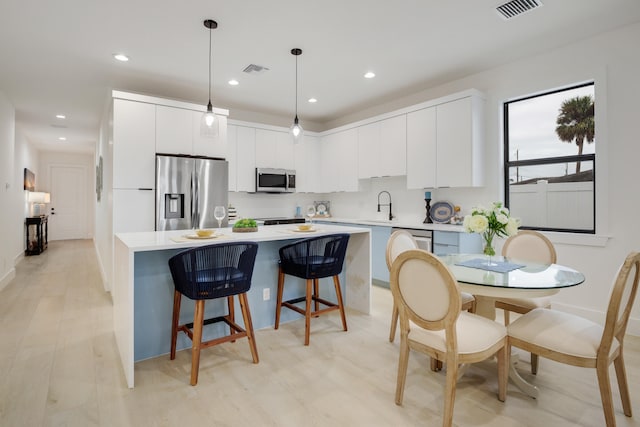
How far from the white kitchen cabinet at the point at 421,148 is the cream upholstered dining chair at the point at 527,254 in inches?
62.6

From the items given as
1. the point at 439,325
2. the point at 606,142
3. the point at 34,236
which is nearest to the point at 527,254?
the point at 606,142

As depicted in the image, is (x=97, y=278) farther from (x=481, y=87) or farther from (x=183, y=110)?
(x=481, y=87)

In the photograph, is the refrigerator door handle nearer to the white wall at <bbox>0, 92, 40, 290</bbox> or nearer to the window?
the white wall at <bbox>0, 92, 40, 290</bbox>

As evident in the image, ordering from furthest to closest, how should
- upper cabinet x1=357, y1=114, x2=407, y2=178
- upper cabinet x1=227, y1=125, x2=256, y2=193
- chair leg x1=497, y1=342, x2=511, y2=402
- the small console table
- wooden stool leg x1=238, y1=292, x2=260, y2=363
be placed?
the small console table < upper cabinet x1=227, y1=125, x2=256, y2=193 < upper cabinet x1=357, y1=114, x2=407, y2=178 < wooden stool leg x1=238, y1=292, x2=260, y2=363 < chair leg x1=497, y1=342, x2=511, y2=402

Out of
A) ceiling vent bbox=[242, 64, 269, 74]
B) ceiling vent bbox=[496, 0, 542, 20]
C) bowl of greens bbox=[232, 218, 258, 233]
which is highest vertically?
ceiling vent bbox=[242, 64, 269, 74]

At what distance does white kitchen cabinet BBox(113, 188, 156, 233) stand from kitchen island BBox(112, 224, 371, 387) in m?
1.33

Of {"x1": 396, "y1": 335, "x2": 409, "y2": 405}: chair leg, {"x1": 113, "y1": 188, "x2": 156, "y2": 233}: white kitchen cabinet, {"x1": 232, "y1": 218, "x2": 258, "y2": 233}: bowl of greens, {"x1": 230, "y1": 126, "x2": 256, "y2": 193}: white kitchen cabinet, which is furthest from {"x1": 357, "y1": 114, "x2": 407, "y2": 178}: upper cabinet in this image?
{"x1": 396, "y1": 335, "x2": 409, "y2": 405}: chair leg

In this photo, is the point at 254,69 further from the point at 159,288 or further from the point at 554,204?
the point at 554,204

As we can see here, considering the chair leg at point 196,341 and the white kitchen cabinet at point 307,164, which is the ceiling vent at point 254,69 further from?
the chair leg at point 196,341

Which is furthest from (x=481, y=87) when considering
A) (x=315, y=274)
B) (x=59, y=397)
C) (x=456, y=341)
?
(x=59, y=397)

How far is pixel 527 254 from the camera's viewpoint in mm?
2752

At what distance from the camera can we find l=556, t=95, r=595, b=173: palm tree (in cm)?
337

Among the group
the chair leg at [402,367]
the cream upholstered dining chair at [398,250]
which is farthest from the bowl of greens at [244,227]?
the chair leg at [402,367]

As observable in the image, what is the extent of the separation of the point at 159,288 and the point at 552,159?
395 centimetres
